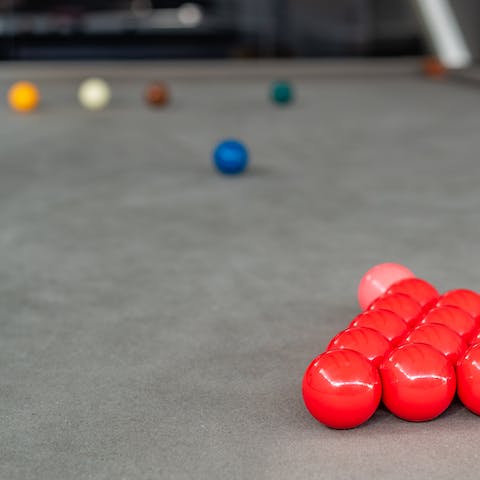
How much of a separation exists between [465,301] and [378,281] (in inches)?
12.4

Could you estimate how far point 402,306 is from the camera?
200cm

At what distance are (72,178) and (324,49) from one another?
809cm

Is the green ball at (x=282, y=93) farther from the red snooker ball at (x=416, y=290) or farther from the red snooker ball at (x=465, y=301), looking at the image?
the red snooker ball at (x=465, y=301)

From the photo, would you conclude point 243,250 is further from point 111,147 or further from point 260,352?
point 111,147

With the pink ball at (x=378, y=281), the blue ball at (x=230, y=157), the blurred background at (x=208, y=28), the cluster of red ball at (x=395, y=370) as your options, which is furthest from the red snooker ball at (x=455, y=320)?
the blurred background at (x=208, y=28)

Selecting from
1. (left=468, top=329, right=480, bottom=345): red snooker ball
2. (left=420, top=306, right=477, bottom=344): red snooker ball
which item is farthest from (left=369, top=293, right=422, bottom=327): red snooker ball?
(left=468, top=329, right=480, bottom=345): red snooker ball

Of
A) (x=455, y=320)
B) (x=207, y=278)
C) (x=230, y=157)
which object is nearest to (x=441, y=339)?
(x=455, y=320)

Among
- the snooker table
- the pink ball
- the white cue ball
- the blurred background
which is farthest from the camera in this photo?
the blurred background

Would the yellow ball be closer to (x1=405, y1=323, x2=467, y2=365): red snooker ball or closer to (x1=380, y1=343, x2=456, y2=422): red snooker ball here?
(x1=405, y1=323, x2=467, y2=365): red snooker ball

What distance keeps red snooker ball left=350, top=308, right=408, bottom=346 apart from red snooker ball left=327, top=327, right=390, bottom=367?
4cm

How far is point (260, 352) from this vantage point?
2092mm

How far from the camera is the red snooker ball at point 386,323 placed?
1.88 m

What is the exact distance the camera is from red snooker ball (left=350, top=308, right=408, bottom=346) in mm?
1879

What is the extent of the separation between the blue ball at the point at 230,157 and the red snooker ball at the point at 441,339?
2.41 metres
